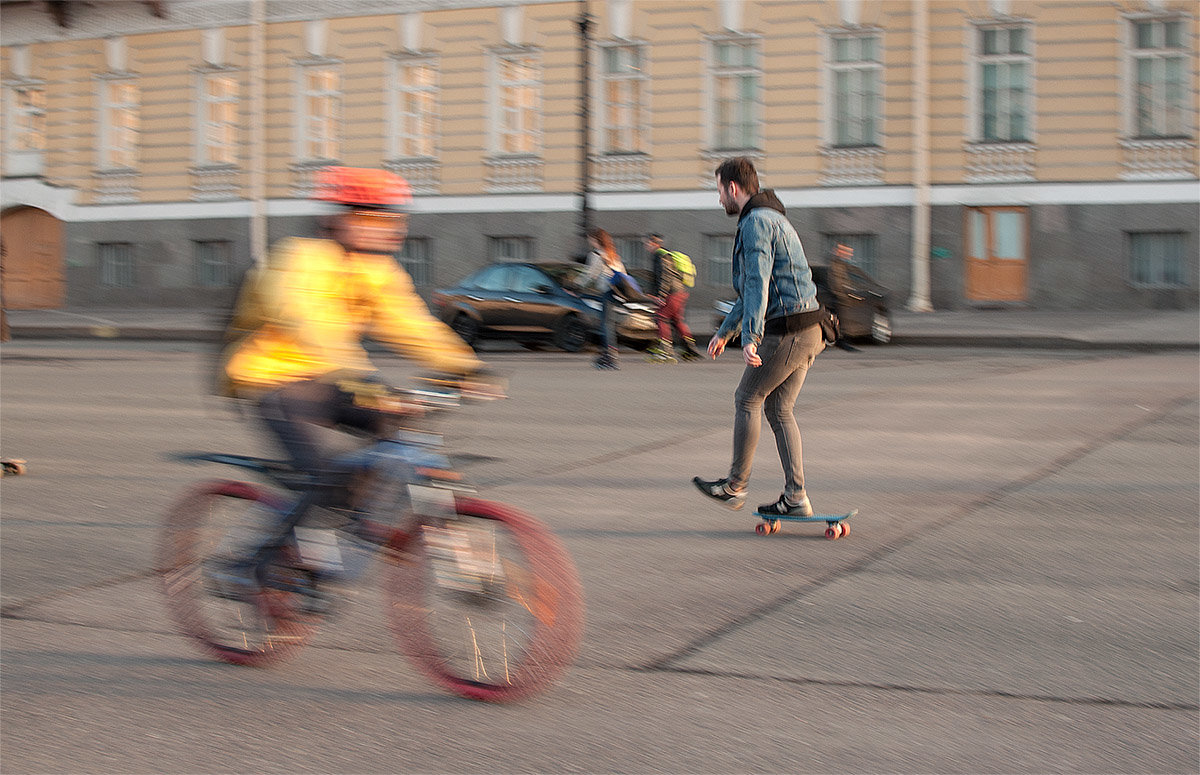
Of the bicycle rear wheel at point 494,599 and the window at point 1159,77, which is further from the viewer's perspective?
the window at point 1159,77

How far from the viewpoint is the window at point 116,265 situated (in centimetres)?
3631

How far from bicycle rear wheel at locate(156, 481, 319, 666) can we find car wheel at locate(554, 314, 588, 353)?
16.4 m

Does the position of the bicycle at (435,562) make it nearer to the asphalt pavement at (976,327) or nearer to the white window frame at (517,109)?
the asphalt pavement at (976,327)

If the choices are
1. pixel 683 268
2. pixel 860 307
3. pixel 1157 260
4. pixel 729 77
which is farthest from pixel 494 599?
pixel 729 77

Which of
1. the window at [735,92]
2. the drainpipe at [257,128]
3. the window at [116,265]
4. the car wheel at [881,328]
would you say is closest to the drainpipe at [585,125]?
the window at [735,92]

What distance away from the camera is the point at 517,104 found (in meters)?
32.5

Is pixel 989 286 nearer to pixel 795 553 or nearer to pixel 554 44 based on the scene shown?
pixel 554 44

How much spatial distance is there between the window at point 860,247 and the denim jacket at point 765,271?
865 inches

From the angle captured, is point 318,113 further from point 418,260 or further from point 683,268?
point 683,268

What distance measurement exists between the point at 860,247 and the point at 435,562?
25855 millimetres

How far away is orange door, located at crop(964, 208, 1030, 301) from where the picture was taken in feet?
94.5

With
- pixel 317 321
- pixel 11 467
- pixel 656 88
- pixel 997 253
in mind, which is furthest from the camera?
pixel 656 88

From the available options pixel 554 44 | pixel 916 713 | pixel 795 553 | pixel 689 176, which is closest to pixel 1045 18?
pixel 689 176

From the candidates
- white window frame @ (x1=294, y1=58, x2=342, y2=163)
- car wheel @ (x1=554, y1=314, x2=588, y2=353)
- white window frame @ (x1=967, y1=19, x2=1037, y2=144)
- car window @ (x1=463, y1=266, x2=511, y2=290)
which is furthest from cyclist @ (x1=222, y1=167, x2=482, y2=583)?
white window frame @ (x1=294, y1=58, x2=342, y2=163)
